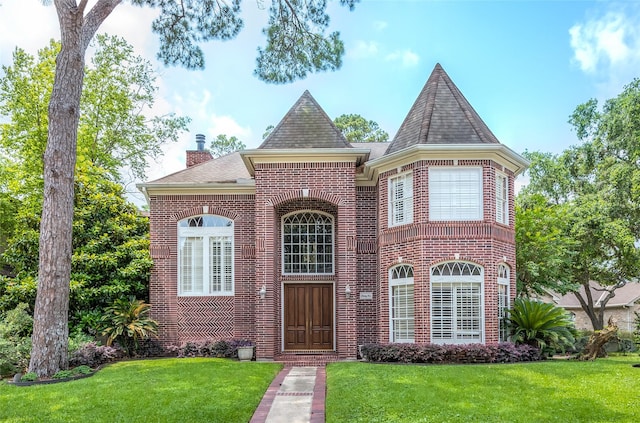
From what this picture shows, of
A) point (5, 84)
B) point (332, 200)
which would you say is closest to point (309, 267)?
point (332, 200)

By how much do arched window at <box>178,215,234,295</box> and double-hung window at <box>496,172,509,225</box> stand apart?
23.8 ft

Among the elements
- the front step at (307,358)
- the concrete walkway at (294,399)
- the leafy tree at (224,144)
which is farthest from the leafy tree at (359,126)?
the concrete walkway at (294,399)

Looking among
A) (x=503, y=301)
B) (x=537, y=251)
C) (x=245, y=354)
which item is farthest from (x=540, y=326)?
(x=245, y=354)

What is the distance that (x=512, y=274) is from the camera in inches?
526

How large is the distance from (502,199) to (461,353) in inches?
160

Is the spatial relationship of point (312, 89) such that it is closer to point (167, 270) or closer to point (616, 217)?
point (167, 270)

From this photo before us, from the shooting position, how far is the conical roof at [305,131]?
1355 cm

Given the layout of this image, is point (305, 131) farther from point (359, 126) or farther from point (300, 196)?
point (359, 126)

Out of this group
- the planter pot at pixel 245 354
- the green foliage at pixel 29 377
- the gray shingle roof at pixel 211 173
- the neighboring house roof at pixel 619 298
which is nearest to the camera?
the green foliage at pixel 29 377

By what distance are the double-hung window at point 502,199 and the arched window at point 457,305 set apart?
1.61 meters

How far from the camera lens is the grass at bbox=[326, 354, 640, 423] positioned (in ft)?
22.0

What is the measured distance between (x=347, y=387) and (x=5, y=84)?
20047 millimetres

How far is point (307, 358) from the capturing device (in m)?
13.3

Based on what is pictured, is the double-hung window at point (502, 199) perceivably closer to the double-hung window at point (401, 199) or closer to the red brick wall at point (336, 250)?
the red brick wall at point (336, 250)
